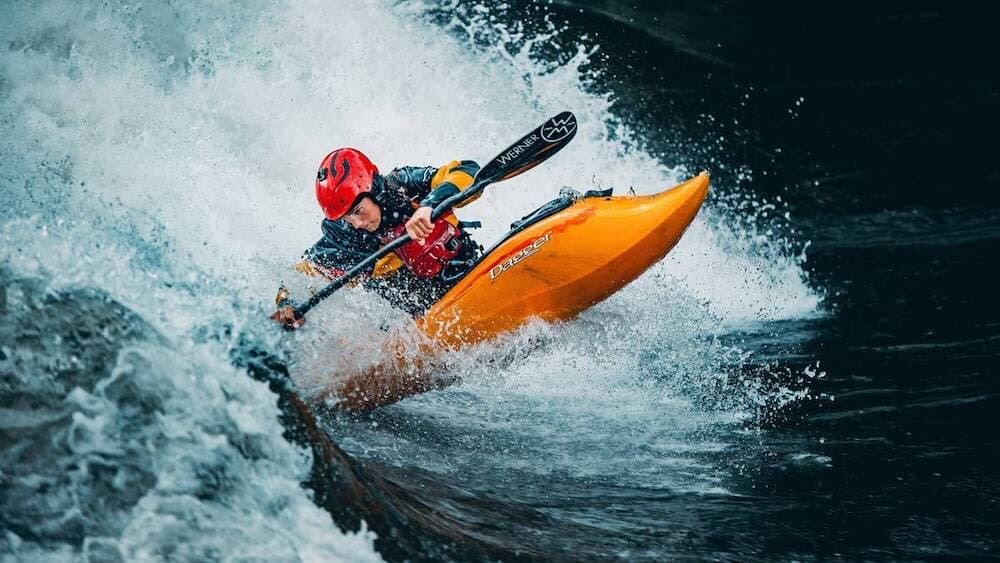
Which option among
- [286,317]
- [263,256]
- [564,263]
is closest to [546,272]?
[564,263]

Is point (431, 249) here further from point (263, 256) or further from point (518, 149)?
point (263, 256)

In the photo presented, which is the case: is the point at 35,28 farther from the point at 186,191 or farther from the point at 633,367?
the point at 633,367

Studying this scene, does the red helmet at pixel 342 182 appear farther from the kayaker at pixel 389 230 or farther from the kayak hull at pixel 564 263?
the kayak hull at pixel 564 263

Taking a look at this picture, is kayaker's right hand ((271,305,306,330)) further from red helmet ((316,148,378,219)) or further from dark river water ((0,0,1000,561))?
red helmet ((316,148,378,219))

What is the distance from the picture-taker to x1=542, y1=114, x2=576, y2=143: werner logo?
424cm

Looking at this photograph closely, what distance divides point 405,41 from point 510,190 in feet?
6.56

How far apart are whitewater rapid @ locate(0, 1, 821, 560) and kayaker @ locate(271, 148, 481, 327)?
0.16 meters

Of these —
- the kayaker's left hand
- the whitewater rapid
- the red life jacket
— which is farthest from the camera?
the red life jacket

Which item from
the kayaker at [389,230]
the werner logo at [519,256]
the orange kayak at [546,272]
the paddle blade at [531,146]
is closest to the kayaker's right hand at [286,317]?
the kayaker at [389,230]

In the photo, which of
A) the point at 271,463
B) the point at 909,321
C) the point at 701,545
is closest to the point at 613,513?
the point at 701,545

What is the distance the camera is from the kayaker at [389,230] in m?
4.28

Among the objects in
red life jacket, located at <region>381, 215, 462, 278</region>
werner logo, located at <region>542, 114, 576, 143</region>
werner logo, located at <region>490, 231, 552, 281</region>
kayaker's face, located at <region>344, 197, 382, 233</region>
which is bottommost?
werner logo, located at <region>490, 231, 552, 281</region>

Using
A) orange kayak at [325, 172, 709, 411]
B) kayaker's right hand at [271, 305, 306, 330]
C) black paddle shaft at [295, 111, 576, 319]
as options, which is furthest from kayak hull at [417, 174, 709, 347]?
kayaker's right hand at [271, 305, 306, 330]

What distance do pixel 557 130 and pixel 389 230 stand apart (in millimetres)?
950
